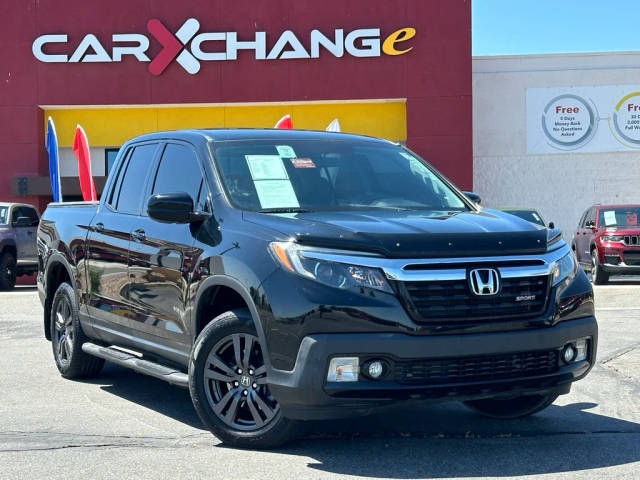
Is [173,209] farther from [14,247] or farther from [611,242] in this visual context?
[14,247]

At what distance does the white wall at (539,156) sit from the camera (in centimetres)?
3058

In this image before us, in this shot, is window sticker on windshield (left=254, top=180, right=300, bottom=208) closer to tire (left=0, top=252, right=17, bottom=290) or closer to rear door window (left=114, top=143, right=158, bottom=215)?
rear door window (left=114, top=143, right=158, bottom=215)

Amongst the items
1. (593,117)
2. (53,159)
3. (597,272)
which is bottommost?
(597,272)

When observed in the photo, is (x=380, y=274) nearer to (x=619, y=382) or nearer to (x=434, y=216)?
(x=434, y=216)

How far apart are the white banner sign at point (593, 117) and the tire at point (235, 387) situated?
26.4m

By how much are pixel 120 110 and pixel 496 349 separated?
2612cm

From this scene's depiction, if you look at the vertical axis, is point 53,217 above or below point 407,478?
above

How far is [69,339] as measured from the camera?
318 inches

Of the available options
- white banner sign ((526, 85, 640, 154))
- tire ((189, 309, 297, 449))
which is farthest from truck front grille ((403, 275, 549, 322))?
white banner sign ((526, 85, 640, 154))

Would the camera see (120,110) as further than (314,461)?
Yes

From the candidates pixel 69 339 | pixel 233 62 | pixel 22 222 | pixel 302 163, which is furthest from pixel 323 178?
pixel 233 62

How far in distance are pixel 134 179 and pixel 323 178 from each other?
5.58 feet

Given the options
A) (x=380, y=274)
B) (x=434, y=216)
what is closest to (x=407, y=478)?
(x=380, y=274)

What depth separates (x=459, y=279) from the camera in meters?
4.96
